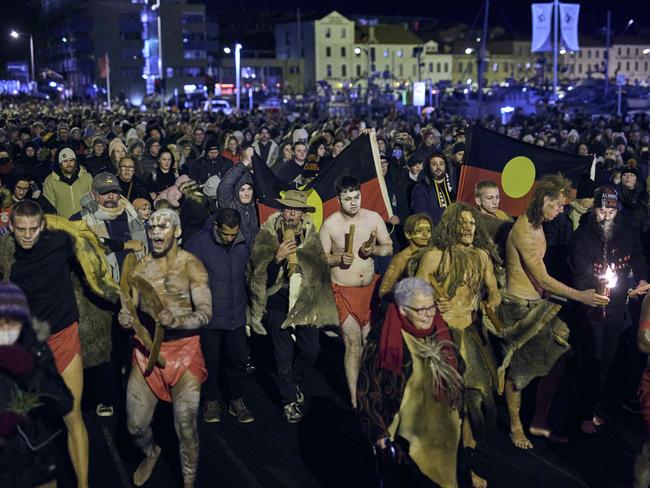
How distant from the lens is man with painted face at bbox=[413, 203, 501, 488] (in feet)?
20.9

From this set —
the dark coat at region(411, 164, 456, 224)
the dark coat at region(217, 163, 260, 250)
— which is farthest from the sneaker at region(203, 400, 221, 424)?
the dark coat at region(411, 164, 456, 224)

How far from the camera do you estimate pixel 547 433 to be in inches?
288

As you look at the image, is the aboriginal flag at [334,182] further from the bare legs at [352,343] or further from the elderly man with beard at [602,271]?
the elderly man with beard at [602,271]

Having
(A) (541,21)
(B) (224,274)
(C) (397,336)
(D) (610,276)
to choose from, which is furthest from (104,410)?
(A) (541,21)

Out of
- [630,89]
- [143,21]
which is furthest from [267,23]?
[630,89]

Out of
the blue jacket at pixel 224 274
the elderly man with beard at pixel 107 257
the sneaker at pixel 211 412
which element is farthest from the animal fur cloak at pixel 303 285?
the elderly man with beard at pixel 107 257

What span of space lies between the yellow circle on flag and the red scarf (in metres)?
5.16

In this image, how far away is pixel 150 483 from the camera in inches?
261

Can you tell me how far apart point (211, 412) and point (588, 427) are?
9.55 ft

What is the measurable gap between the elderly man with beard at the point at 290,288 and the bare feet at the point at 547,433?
1724 mm

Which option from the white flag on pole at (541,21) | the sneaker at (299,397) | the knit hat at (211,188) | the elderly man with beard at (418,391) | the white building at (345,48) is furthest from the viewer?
the white building at (345,48)

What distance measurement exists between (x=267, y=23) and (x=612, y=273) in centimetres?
15470

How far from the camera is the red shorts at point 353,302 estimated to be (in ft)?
25.7

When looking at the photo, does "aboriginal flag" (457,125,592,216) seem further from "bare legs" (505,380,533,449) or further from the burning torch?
"bare legs" (505,380,533,449)
